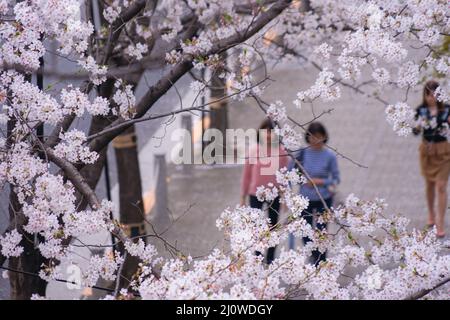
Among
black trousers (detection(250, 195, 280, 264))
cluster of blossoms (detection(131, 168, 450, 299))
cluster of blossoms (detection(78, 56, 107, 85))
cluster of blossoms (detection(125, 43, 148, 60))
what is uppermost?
cluster of blossoms (detection(125, 43, 148, 60))

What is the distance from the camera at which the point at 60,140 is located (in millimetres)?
5715

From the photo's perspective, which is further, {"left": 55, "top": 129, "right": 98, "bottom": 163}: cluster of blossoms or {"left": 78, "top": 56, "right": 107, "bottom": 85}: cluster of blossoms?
{"left": 78, "top": 56, "right": 107, "bottom": 85}: cluster of blossoms

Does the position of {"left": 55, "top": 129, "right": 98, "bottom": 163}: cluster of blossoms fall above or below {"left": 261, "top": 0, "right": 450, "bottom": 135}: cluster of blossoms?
below

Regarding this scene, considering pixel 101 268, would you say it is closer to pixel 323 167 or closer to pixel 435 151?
pixel 323 167

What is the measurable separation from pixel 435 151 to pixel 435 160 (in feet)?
0.47

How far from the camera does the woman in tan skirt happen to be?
28.6 ft

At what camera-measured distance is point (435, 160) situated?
360 inches

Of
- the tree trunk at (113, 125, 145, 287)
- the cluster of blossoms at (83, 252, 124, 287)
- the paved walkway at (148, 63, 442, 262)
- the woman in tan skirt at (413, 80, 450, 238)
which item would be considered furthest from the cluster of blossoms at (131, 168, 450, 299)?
the woman in tan skirt at (413, 80, 450, 238)

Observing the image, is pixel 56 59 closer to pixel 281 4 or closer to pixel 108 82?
pixel 108 82

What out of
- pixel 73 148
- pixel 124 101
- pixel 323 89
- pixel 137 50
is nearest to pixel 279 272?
pixel 73 148

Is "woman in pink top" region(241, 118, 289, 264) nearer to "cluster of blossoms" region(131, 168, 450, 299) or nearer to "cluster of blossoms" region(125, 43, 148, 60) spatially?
"cluster of blossoms" region(125, 43, 148, 60)

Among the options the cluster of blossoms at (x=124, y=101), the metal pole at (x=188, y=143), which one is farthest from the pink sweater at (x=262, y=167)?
the metal pole at (x=188, y=143)

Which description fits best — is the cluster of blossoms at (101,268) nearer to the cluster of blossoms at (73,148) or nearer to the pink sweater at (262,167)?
the cluster of blossoms at (73,148)

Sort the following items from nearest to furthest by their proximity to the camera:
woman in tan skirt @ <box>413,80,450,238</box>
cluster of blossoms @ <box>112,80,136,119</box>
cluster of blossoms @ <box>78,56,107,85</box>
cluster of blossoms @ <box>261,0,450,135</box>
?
1. cluster of blossoms @ <box>261,0,450,135</box>
2. cluster of blossoms @ <box>78,56,107,85</box>
3. cluster of blossoms @ <box>112,80,136,119</box>
4. woman in tan skirt @ <box>413,80,450,238</box>
